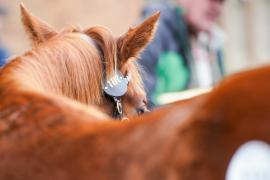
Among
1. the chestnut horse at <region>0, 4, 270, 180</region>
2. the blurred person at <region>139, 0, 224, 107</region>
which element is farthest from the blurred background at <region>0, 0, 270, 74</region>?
the chestnut horse at <region>0, 4, 270, 180</region>

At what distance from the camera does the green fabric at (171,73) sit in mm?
4676

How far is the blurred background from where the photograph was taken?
28.1 ft

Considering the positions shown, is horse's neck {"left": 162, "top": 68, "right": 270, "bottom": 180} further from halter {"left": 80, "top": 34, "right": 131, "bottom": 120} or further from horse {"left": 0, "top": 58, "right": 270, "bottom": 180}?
halter {"left": 80, "top": 34, "right": 131, "bottom": 120}

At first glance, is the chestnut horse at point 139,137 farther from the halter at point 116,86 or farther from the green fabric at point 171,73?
the green fabric at point 171,73

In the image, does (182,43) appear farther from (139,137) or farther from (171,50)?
(139,137)

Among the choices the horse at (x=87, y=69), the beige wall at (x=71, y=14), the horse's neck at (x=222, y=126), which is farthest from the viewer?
the beige wall at (x=71, y=14)

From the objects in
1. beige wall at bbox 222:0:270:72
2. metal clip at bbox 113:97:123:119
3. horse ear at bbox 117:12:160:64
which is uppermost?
horse ear at bbox 117:12:160:64

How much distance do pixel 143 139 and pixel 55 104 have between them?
322 mm

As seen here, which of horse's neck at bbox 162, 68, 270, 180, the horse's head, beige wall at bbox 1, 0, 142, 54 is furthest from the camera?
beige wall at bbox 1, 0, 142, 54

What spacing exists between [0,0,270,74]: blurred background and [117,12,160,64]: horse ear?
13.1 ft

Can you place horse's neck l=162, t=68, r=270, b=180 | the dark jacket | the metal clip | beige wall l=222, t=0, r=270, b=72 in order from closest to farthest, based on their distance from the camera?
horse's neck l=162, t=68, r=270, b=180 < the metal clip < the dark jacket < beige wall l=222, t=0, r=270, b=72

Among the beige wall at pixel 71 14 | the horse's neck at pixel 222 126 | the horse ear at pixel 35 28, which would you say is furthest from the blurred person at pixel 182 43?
the beige wall at pixel 71 14

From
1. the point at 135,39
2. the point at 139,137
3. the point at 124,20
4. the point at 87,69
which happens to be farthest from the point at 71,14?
the point at 139,137

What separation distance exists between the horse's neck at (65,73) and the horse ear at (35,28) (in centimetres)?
42
